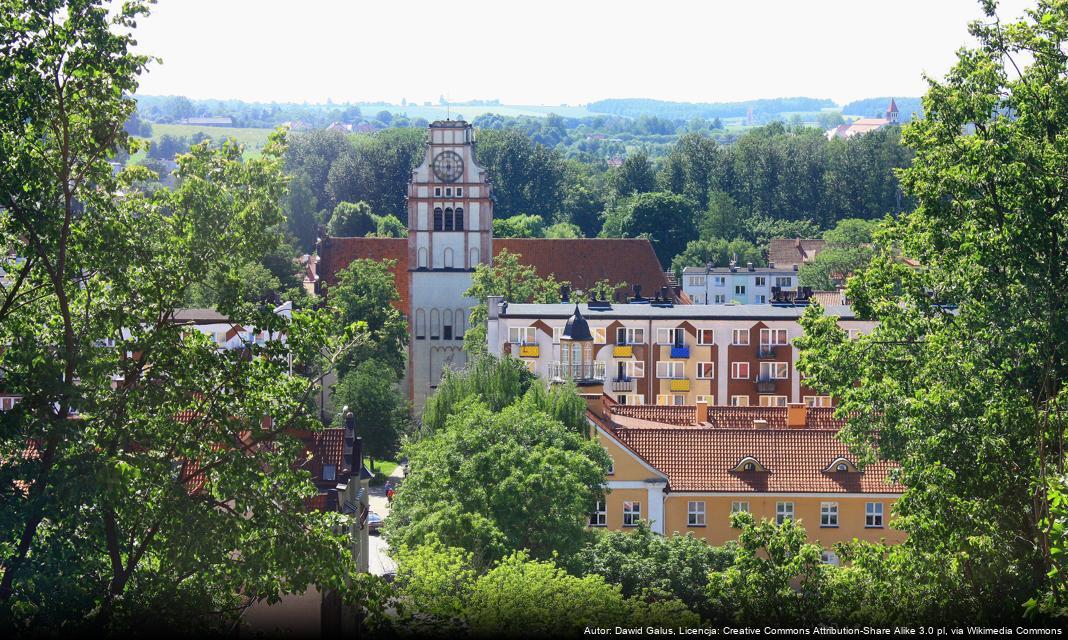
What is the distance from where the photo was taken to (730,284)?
13912 cm

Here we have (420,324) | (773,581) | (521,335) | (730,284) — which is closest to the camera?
(773,581)

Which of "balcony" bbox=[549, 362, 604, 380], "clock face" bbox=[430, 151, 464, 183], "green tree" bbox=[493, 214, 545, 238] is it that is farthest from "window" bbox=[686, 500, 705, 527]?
"green tree" bbox=[493, 214, 545, 238]

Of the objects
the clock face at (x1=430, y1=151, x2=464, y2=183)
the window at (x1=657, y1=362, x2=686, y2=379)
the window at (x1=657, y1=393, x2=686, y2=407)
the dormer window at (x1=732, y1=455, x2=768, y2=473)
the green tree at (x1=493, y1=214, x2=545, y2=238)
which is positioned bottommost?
the window at (x1=657, y1=393, x2=686, y2=407)

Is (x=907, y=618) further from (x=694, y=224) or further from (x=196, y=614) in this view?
(x=694, y=224)

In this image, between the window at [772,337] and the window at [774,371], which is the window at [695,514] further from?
the window at [772,337]

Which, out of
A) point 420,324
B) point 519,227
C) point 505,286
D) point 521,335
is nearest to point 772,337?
point 521,335

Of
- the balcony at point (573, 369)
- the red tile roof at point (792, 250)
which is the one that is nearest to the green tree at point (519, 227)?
the red tile roof at point (792, 250)

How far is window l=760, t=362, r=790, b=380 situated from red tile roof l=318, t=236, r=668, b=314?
31.4 metres

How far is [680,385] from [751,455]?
24180 mm

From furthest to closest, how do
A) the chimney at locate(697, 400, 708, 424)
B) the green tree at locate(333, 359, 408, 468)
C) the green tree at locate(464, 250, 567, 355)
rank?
the green tree at locate(464, 250, 567, 355) → the green tree at locate(333, 359, 408, 468) → the chimney at locate(697, 400, 708, 424)

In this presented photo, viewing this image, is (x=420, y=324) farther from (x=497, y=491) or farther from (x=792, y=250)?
(x=792, y=250)

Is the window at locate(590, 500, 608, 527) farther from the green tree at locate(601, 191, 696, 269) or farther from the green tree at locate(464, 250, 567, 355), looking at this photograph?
the green tree at locate(601, 191, 696, 269)

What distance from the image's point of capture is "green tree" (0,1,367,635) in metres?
22.1

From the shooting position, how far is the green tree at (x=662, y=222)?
512 ft
